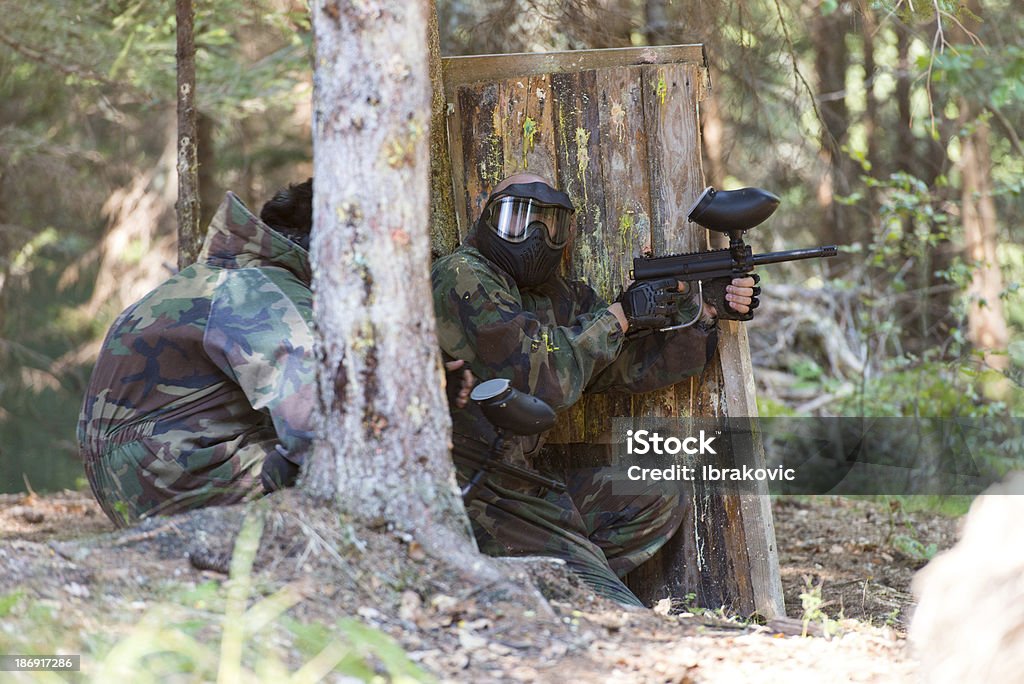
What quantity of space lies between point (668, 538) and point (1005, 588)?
2196 millimetres

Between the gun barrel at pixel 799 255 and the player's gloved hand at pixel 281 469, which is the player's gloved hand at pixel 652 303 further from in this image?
the player's gloved hand at pixel 281 469

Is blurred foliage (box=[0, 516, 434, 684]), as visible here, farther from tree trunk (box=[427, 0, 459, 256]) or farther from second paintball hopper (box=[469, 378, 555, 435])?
tree trunk (box=[427, 0, 459, 256])

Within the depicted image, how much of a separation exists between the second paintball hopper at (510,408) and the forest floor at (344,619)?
59 centimetres

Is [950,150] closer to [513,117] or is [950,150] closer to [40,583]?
[513,117]

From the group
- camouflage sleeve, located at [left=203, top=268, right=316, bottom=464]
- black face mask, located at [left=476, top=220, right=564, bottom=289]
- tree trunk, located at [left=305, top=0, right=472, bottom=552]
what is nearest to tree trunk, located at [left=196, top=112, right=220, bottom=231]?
black face mask, located at [left=476, top=220, right=564, bottom=289]

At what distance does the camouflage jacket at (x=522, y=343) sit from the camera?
398cm

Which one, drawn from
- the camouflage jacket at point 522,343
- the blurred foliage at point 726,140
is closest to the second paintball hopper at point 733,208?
the camouflage jacket at point 522,343

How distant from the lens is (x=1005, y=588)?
2.26 m

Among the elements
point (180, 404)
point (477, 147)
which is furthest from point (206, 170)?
point (180, 404)

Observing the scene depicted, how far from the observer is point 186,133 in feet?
16.3

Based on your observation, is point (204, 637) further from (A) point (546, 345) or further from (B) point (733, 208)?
(B) point (733, 208)

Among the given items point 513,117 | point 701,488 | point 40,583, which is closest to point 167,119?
point 513,117

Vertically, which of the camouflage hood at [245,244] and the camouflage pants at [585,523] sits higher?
the camouflage hood at [245,244]

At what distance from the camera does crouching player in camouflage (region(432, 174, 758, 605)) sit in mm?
3990
